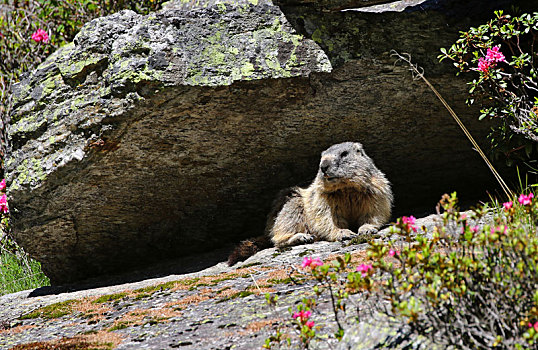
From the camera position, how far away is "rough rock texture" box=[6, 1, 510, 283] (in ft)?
21.9

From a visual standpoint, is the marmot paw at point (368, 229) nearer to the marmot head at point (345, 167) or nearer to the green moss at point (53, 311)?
the marmot head at point (345, 167)

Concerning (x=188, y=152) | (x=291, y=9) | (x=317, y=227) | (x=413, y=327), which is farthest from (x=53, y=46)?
(x=413, y=327)

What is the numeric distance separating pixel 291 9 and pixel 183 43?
1.47 meters

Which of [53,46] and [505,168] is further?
[53,46]

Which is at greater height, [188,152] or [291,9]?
[291,9]

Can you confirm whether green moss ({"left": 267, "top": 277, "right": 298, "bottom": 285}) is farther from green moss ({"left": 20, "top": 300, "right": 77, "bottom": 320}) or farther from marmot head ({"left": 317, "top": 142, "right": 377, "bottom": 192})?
green moss ({"left": 20, "top": 300, "right": 77, "bottom": 320})

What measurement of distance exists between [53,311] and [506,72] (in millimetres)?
6537

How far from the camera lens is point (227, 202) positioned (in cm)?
834

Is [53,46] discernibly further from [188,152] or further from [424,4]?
[424,4]

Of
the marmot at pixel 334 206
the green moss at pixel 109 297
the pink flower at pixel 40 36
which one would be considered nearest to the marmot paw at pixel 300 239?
the marmot at pixel 334 206

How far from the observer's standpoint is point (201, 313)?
17.4 feet


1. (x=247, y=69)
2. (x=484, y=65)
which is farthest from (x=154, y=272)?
(x=484, y=65)

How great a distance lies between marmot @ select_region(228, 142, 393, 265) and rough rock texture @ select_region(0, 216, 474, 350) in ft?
0.86

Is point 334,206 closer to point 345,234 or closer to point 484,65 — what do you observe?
point 345,234
